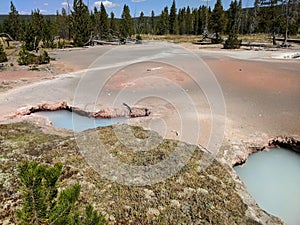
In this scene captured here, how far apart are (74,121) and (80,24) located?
108ft

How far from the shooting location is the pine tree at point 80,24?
A: 3712cm

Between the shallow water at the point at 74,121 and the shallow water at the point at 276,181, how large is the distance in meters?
4.56

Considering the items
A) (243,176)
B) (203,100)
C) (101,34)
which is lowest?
(243,176)

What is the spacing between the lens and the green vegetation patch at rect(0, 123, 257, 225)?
122 inches

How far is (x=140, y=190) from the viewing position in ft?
11.5

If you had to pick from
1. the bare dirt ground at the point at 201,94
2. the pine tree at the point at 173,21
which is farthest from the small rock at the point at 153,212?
the pine tree at the point at 173,21

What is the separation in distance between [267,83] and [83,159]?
12.4 m

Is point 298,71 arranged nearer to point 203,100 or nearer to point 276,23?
point 203,100

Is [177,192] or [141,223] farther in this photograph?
[177,192]

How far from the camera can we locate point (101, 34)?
153 feet

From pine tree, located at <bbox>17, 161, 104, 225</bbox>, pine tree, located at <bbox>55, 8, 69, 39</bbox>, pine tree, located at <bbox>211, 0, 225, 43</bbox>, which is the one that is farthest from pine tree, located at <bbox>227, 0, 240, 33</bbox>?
pine tree, located at <bbox>17, 161, 104, 225</bbox>

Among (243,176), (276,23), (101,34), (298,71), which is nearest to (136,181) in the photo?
(243,176)

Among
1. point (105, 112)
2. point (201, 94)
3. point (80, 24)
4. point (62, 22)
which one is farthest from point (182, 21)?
point (105, 112)

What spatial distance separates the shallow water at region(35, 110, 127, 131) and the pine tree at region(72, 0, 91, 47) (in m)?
30.8
